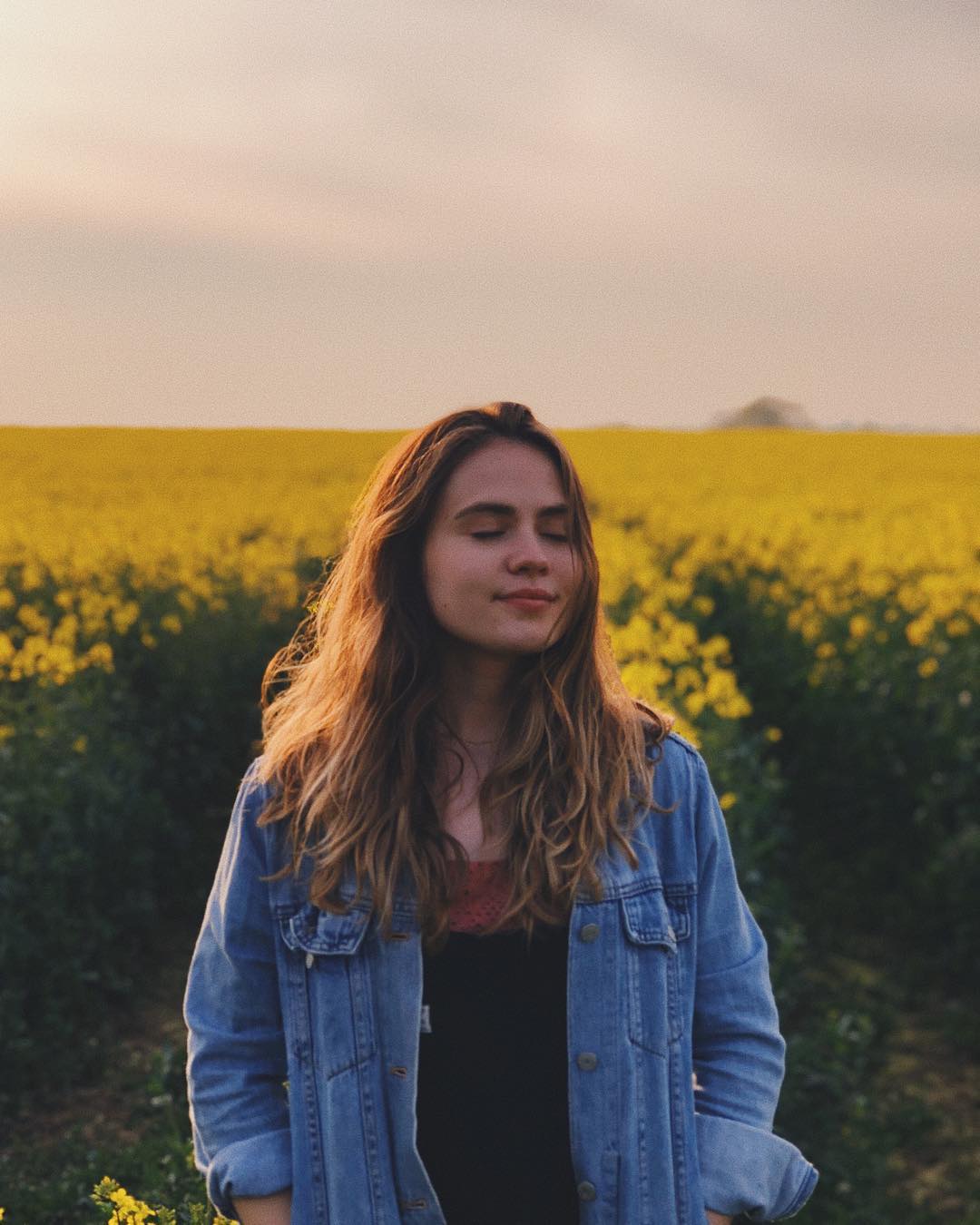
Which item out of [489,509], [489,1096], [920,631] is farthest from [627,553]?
[489,1096]

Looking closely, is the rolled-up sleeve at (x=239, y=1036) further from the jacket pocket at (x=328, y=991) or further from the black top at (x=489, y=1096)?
the black top at (x=489, y=1096)

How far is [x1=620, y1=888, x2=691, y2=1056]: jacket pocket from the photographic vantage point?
5.92 ft

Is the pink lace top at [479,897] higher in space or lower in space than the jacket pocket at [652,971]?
higher

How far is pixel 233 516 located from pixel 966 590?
6.27 metres

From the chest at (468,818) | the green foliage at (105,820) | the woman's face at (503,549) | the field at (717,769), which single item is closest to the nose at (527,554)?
the woman's face at (503,549)

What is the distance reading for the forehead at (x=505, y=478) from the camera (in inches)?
73.4

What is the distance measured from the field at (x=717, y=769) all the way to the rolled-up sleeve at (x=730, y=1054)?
1219mm

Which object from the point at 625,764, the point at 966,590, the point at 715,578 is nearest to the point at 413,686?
the point at 625,764

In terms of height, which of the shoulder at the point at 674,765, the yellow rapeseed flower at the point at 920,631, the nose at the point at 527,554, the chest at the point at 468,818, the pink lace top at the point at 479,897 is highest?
the nose at the point at 527,554

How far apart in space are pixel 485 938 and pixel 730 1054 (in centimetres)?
40

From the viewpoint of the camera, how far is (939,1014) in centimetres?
Result: 541

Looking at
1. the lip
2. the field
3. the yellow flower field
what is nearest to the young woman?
the lip

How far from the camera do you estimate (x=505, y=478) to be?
1867 millimetres

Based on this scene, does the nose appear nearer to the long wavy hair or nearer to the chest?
the long wavy hair
